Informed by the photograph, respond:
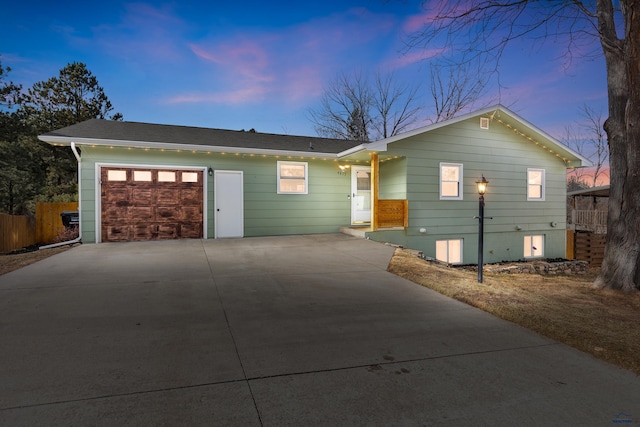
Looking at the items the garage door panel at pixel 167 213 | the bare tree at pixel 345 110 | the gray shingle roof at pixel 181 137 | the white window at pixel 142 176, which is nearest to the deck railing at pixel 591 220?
the bare tree at pixel 345 110

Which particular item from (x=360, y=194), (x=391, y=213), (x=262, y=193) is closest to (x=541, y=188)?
(x=391, y=213)

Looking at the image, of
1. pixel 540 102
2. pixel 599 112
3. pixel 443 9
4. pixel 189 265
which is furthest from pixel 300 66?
pixel 599 112

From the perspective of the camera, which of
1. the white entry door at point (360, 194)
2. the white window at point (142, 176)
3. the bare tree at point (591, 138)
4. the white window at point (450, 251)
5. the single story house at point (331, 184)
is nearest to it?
the single story house at point (331, 184)

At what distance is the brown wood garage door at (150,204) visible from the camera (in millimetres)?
9617

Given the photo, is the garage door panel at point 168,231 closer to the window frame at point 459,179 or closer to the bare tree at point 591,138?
the window frame at point 459,179

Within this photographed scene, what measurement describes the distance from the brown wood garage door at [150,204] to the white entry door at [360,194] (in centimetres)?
530

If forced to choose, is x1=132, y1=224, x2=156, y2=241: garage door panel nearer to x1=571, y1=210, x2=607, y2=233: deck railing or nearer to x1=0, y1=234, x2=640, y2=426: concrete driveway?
x1=0, y1=234, x2=640, y2=426: concrete driveway

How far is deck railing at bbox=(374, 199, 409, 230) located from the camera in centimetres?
1062

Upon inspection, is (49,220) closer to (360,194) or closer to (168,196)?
(168,196)

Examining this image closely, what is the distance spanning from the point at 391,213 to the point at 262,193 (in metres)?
4.29

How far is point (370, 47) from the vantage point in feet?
42.1

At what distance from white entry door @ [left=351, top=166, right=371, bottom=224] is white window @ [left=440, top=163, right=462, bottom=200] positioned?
103 inches

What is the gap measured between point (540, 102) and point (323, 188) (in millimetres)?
11120

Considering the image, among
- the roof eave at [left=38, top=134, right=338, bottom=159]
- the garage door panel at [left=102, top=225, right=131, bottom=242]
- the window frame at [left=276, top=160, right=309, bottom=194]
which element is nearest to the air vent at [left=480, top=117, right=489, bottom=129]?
the roof eave at [left=38, top=134, right=338, bottom=159]
